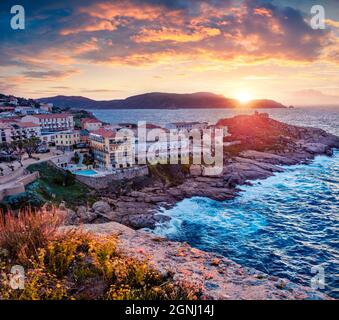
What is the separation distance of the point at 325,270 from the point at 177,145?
32.8 meters

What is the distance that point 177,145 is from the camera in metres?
47.1

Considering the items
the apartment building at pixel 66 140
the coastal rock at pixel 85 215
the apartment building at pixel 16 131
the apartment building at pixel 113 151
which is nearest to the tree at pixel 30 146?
the apartment building at pixel 66 140

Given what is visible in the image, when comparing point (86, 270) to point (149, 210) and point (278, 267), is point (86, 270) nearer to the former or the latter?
point (278, 267)

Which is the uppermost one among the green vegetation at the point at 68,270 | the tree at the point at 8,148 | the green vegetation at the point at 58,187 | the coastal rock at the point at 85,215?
the tree at the point at 8,148

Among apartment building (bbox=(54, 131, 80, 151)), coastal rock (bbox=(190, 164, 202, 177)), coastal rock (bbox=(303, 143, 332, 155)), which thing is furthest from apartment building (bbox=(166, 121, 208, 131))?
coastal rock (bbox=(190, 164, 202, 177))

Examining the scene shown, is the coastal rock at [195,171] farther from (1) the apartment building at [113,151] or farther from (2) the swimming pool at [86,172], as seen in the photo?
(2) the swimming pool at [86,172]

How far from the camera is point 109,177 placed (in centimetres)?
3322

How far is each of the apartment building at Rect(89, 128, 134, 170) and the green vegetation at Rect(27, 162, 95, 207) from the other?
614 centimetres

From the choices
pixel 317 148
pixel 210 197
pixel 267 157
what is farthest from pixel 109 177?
pixel 317 148

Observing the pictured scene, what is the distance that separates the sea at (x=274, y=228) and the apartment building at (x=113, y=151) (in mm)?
11377

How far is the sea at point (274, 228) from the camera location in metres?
17.0

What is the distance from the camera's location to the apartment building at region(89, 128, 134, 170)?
37.2 metres

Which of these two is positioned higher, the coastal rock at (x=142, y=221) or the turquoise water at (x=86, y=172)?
the turquoise water at (x=86, y=172)
